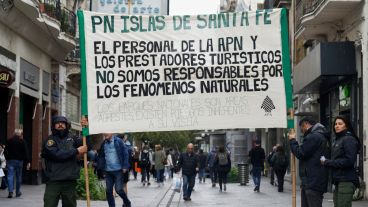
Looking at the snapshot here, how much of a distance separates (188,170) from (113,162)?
7.70 m

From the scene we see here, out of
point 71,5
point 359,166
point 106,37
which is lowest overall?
point 359,166

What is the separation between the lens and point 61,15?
30.0 m

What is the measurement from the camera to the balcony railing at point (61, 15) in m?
27.2

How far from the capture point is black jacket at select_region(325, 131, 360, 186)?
10312 mm

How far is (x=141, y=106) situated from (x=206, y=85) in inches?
35.0

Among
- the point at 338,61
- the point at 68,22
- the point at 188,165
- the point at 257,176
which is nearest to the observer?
the point at 188,165

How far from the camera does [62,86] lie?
1415 inches

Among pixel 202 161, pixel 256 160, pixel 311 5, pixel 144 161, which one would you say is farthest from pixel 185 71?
pixel 202 161

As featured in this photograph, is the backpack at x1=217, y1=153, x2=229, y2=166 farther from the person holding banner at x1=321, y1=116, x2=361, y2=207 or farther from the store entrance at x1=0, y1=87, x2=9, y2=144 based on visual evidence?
the person holding banner at x1=321, y1=116, x2=361, y2=207

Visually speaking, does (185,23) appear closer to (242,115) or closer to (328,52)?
(242,115)

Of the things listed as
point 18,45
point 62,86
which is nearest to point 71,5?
point 62,86

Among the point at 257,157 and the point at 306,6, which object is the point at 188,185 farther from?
the point at 306,6

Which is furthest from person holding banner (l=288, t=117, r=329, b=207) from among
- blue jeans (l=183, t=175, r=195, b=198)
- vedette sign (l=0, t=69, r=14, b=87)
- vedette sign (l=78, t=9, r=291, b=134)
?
vedette sign (l=0, t=69, r=14, b=87)

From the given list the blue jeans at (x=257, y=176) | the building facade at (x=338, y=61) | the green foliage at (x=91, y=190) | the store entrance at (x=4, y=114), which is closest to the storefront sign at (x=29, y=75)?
the store entrance at (x=4, y=114)
